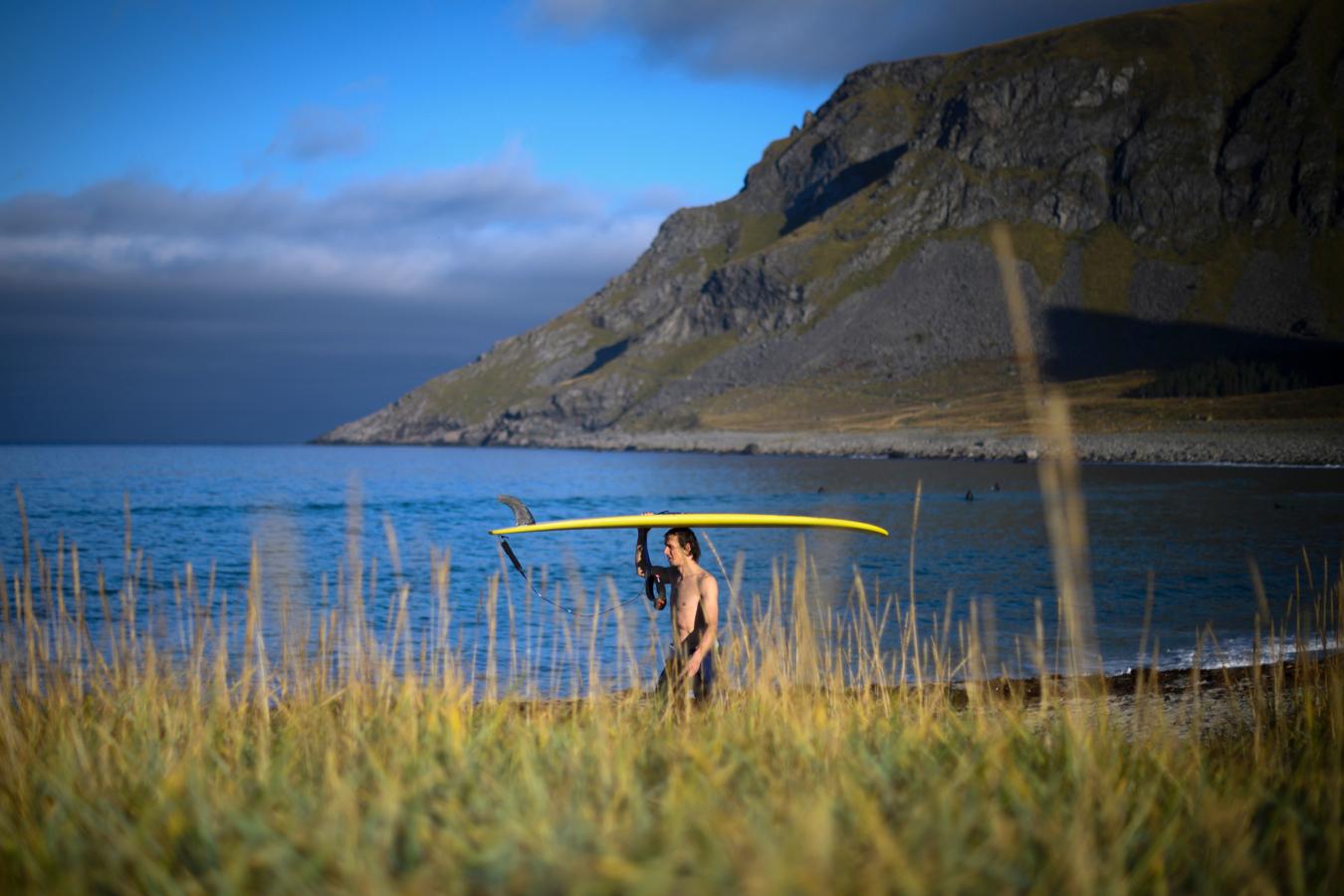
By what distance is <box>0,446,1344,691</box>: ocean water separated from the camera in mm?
14641

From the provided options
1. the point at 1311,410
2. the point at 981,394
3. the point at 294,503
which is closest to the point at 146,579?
the point at 294,503

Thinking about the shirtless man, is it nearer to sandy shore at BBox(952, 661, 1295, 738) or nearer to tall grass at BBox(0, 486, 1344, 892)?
tall grass at BBox(0, 486, 1344, 892)

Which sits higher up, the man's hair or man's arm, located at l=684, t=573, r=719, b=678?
the man's hair

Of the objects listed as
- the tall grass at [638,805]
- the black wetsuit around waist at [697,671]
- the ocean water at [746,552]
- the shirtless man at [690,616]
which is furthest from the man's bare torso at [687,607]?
the tall grass at [638,805]

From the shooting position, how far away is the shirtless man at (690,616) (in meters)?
7.86

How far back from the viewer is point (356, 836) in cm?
340

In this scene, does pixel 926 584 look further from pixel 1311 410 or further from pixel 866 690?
pixel 1311 410

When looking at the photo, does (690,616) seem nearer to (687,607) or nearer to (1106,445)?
(687,607)

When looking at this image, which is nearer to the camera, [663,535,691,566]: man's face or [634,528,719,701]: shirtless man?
[634,528,719,701]: shirtless man

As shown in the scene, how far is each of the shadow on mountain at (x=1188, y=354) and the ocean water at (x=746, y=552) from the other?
5318cm

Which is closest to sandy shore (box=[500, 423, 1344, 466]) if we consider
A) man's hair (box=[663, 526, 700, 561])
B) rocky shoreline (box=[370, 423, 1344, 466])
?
rocky shoreline (box=[370, 423, 1344, 466])

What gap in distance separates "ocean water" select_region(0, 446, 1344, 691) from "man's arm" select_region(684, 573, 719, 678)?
229 mm

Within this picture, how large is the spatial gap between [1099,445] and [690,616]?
86924 millimetres

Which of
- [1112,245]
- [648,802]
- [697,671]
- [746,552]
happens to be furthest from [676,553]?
[1112,245]
